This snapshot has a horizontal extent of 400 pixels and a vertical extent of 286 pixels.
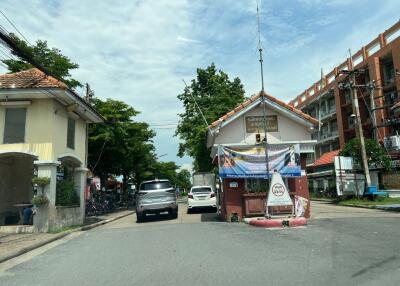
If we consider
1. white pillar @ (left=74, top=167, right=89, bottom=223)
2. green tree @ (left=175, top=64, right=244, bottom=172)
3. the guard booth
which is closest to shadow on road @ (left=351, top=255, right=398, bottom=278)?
the guard booth

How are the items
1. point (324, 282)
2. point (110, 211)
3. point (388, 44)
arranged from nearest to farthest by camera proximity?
point (324, 282), point (110, 211), point (388, 44)

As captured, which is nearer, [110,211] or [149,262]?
A: [149,262]

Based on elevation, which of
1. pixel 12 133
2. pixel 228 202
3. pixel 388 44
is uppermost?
pixel 388 44

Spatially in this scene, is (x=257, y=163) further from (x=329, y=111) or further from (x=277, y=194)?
(x=329, y=111)

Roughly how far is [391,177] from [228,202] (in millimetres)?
23305

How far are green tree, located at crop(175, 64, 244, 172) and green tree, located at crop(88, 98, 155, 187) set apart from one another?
400 cm

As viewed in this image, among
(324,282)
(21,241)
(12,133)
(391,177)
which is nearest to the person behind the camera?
(324,282)

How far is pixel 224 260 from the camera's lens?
838 cm

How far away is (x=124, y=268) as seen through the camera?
26.6 feet

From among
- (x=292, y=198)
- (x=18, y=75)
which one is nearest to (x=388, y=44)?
(x=292, y=198)

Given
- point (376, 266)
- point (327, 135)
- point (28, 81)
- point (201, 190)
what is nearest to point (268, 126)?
point (201, 190)

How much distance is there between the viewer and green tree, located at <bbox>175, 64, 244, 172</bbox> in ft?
118

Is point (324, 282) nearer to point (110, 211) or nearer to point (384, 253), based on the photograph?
point (384, 253)

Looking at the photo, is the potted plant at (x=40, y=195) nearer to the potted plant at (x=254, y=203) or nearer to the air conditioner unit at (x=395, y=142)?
the potted plant at (x=254, y=203)
